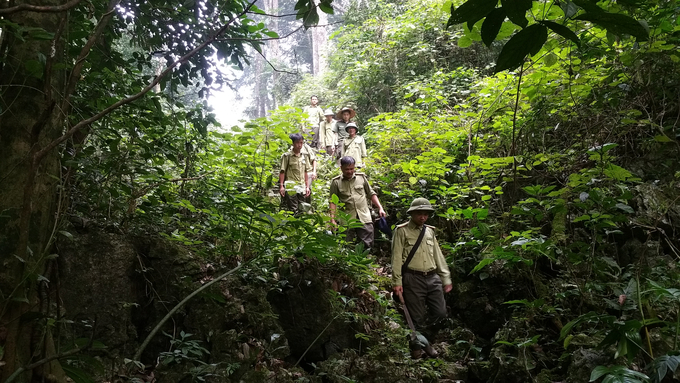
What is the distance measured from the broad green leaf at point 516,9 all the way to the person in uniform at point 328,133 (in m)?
11.4

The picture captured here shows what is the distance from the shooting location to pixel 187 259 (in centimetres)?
467

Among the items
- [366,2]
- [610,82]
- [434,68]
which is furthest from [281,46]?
[610,82]

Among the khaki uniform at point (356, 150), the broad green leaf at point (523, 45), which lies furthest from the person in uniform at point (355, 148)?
the broad green leaf at point (523, 45)

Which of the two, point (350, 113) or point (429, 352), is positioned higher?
point (350, 113)

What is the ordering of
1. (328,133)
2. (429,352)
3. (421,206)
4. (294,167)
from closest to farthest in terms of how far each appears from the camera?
(429,352) → (421,206) → (294,167) → (328,133)

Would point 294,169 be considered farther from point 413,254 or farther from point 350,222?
point 350,222

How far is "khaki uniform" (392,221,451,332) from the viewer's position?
5.87m

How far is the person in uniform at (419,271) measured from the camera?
5875 mm

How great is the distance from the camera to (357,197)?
7051mm

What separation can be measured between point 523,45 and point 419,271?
5.19 metres

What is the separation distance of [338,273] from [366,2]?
49.3 ft

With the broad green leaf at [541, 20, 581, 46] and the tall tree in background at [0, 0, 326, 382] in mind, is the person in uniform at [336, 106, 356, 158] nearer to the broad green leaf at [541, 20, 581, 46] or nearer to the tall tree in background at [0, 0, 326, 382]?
the tall tree in background at [0, 0, 326, 382]

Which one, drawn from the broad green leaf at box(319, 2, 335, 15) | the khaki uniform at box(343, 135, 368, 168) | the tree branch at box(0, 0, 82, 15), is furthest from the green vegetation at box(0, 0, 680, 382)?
the khaki uniform at box(343, 135, 368, 168)

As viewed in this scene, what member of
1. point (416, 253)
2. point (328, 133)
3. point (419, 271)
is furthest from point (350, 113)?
point (419, 271)
